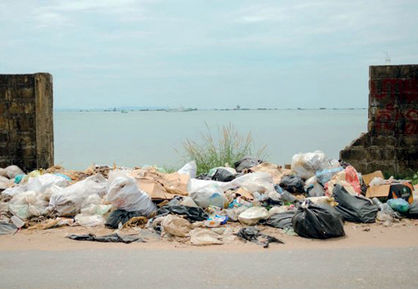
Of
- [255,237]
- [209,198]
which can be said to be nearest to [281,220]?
[255,237]

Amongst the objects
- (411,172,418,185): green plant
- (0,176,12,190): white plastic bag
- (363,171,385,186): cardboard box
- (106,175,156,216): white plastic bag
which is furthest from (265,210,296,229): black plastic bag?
(0,176,12,190): white plastic bag

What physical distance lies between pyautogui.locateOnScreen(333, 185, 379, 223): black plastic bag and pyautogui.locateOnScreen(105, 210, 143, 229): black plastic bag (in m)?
2.76

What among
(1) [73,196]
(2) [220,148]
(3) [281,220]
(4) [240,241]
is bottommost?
(4) [240,241]

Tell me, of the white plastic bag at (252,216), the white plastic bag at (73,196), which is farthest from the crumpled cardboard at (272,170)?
the white plastic bag at (73,196)

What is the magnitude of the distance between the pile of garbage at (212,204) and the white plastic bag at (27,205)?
1 cm

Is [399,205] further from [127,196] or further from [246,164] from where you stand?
[127,196]

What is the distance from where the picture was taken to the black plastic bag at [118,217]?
648 cm

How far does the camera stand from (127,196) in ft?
21.7

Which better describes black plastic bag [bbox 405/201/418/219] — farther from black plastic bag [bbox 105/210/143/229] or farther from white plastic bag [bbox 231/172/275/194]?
black plastic bag [bbox 105/210/143/229]

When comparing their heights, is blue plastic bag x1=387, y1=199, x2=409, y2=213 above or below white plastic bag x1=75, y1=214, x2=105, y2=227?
above

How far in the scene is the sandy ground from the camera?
18.2 ft

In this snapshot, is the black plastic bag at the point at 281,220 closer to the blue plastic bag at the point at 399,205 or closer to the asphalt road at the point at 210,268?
the asphalt road at the point at 210,268

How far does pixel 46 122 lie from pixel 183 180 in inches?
142

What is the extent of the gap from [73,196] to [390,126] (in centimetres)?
588
